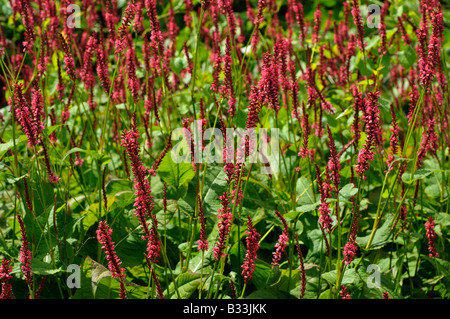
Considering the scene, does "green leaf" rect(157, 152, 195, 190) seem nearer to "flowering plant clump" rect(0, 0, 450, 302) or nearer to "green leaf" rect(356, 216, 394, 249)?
"flowering plant clump" rect(0, 0, 450, 302)

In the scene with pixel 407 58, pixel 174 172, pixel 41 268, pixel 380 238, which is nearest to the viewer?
pixel 41 268

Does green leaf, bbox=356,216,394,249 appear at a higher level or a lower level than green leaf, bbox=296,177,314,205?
lower

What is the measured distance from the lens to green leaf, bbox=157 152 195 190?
4.88 ft

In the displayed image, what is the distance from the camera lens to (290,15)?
8.57 ft

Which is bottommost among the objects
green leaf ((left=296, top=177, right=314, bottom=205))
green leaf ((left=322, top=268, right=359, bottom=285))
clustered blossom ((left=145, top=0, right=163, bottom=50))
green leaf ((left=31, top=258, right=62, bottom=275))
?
green leaf ((left=322, top=268, right=359, bottom=285))

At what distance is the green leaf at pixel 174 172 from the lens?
58.6 inches

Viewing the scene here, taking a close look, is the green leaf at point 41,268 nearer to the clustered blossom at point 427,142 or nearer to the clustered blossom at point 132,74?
the clustered blossom at point 132,74

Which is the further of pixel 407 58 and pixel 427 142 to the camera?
pixel 407 58

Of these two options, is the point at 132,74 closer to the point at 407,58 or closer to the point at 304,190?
the point at 304,190

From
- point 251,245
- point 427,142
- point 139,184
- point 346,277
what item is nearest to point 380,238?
point 346,277

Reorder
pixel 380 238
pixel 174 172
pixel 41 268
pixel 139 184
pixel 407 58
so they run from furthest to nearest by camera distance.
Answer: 1. pixel 407 58
2. pixel 174 172
3. pixel 380 238
4. pixel 41 268
5. pixel 139 184

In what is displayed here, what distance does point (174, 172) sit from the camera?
4.95 feet

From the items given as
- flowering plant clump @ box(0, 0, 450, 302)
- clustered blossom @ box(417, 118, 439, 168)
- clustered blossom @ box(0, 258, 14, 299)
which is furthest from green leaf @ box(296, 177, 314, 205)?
clustered blossom @ box(0, 258, 14, 299)
